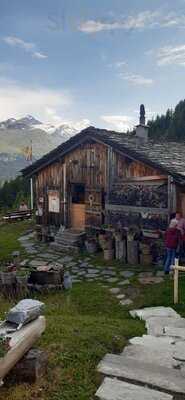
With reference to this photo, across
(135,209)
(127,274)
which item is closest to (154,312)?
(127,274)

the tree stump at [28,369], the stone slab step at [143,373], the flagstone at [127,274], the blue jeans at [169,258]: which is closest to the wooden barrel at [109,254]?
the flagstone at [127,274]

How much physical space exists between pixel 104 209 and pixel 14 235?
20.4ft

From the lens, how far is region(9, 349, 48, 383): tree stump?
16.0 feet

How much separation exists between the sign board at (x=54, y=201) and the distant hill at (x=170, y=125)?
1569cm

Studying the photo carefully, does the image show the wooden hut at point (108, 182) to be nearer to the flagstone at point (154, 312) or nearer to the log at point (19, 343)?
the flagstone at point (154, 312)

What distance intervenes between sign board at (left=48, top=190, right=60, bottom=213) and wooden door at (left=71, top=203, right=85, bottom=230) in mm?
894

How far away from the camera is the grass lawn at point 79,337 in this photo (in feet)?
15.6

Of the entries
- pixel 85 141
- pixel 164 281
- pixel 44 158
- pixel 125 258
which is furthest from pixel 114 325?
pixel 44 158

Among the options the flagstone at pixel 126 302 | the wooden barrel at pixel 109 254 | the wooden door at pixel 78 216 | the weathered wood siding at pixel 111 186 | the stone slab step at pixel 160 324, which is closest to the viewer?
the stone slab step at pixel 160 324

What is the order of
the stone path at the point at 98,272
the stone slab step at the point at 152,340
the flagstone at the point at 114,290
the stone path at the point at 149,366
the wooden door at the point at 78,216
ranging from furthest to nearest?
the wooden door at the point at 78,216
the stone path at the point at 98,272
the flagstone at the point at 114,290
the stone slab step at the point at 152,340
the stone path at the point at 149,366

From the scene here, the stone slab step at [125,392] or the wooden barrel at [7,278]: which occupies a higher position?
the wooden barrel at [7,278]

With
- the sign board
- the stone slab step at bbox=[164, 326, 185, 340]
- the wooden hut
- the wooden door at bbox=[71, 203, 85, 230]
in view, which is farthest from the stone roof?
the stone slab step at bbox=[164, 326, 185, 340]

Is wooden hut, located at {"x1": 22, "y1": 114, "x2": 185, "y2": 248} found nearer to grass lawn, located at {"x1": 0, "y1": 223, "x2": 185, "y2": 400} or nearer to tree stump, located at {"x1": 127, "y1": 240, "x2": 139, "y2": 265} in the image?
tree stump, located at {"x1": 127, "y1": 240, "x2": 139, "y2": 265}

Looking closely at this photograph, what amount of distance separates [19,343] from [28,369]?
44 centimetres
